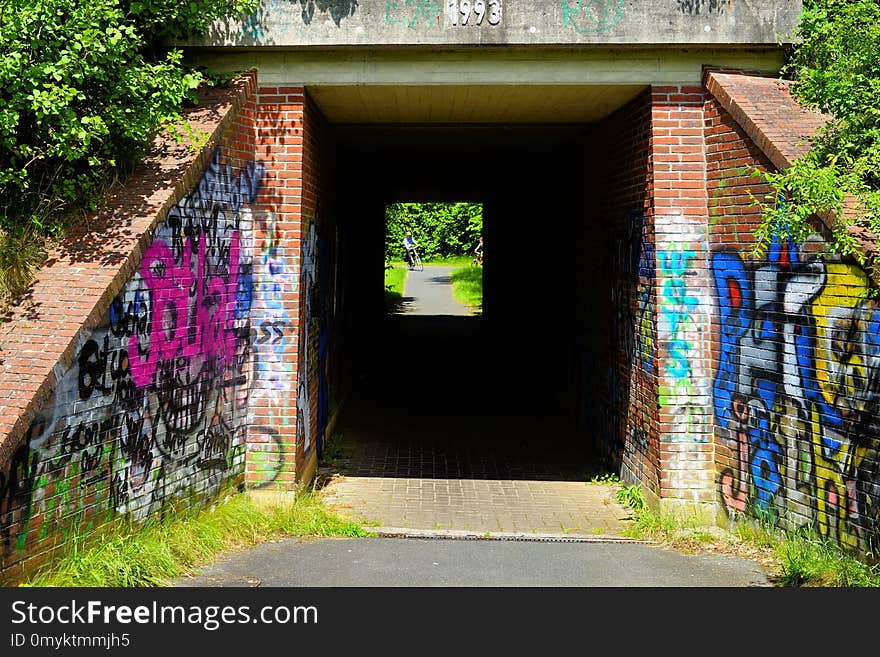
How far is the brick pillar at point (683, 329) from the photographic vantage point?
645 cm

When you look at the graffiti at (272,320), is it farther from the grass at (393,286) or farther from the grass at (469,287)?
the grass at (469,287)

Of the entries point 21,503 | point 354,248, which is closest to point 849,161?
point 21,503

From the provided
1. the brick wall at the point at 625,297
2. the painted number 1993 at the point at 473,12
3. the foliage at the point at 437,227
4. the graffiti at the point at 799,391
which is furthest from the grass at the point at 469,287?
the graffiti at the point at 799,391

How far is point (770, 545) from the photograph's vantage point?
5.75 m

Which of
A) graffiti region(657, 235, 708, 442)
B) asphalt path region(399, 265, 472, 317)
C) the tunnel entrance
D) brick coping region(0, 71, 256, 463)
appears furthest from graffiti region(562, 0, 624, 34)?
asphalt path region(399, 265, 472, 317)

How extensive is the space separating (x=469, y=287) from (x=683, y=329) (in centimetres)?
2750

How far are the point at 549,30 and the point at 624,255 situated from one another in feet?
7.52

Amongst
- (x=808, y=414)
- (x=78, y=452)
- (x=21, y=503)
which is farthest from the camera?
(x=808, y=414)

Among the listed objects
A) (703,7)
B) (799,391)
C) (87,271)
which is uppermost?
(703,7)

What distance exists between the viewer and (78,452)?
184 inches

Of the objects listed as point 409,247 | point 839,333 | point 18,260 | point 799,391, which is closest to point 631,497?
point 799,391

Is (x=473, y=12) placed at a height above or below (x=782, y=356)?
above

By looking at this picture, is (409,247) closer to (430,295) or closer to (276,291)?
(430,295)

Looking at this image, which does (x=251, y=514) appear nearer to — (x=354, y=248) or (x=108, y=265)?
(x=108, y=265)
